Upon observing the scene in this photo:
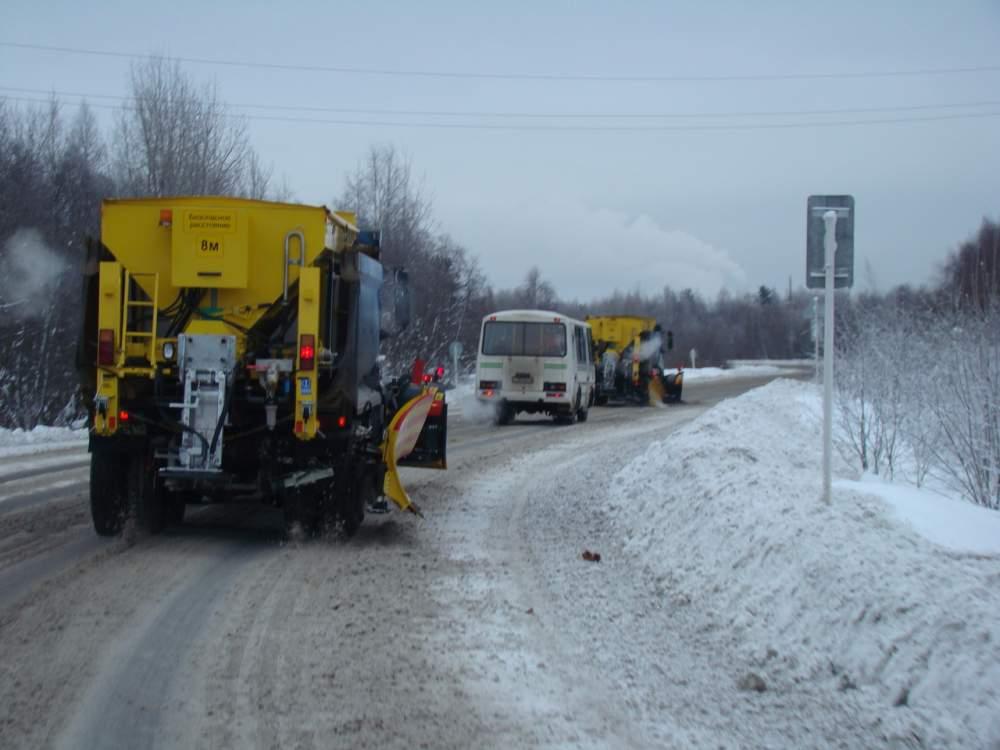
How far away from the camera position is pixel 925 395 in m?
10.9

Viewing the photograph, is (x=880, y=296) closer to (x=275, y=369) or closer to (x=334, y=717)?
(x=275, y=369)

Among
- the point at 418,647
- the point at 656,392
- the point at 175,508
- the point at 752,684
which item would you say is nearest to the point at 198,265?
the point at 175,508

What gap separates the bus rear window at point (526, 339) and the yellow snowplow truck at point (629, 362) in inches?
452

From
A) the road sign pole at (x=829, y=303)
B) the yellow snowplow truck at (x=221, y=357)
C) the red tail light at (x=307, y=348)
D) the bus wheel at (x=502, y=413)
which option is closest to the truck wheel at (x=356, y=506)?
the yellow snowplow truck at (x=221, y=357)

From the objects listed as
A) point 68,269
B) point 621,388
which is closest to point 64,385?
point 68,269

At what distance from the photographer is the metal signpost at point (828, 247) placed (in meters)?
8.70

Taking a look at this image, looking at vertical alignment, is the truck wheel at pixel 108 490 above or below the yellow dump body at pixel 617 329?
below

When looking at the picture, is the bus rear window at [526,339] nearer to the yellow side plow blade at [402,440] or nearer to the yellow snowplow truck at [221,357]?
the yellow side plow blade at [402,440]

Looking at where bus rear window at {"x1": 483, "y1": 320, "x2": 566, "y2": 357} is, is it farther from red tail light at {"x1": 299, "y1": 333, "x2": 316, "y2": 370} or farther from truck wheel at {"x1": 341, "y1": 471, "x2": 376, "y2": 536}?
red tail light at {"x1": 299, "y1": 333, "x2": 316, "y2": 370}

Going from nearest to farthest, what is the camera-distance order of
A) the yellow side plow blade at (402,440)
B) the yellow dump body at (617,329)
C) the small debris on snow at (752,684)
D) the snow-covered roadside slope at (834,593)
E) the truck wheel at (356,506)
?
the snow-covered roadside slope at (834,593) → the small debris on snow at (752,684) → the truck wheel at (356,506) → the yellow side plow blade at (402,440) → the yellow dump body at (617,329)

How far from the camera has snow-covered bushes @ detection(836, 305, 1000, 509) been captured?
31.2 ft

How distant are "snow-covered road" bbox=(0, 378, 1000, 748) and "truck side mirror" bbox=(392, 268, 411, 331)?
7.35ft

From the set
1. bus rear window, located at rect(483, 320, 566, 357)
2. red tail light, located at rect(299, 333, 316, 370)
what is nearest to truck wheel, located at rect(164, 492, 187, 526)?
red tail light, located at rect(299, 333, 316, 370)

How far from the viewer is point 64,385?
2675 cm
